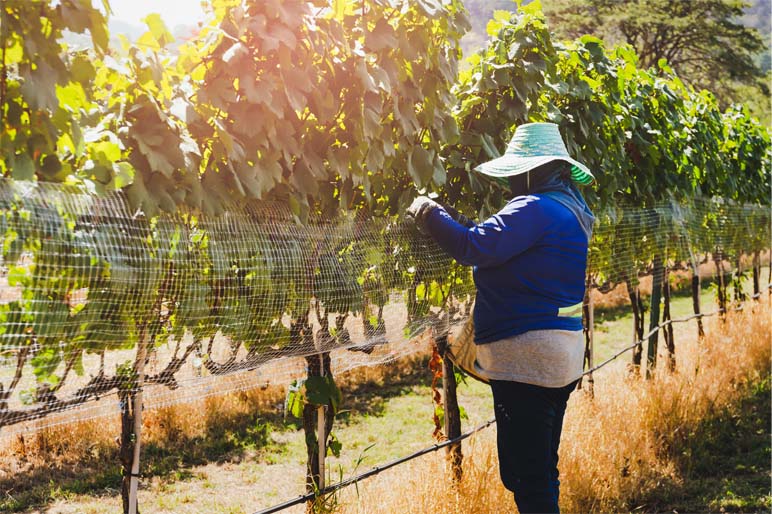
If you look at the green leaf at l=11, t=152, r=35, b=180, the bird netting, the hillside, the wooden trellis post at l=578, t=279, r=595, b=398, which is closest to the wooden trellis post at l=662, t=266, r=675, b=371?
the wooden trellis post at l=578, t=279, r=595, b=398

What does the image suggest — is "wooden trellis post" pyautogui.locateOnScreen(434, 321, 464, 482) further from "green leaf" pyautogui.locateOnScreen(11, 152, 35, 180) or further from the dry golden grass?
"green leaf" pyautogui.locateOnScreen(11, 152, 35, 180)

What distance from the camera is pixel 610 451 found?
4562 mm

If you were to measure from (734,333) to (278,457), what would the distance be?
471 cm

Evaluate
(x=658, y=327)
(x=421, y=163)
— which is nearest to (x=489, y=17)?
(x=421, y=163)

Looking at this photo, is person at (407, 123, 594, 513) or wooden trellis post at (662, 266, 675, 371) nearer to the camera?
person at (407, 123, 594, 513)

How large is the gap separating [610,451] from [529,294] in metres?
2.25

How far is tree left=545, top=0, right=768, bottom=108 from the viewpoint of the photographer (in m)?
23.8

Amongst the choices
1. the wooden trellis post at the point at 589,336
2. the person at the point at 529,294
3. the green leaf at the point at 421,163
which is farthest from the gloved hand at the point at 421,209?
the wooden trellis post at the point at 589,336

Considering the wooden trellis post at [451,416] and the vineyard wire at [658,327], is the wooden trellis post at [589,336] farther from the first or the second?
the wooden trellis post at [451,416]

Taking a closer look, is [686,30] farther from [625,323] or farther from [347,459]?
[347,459]

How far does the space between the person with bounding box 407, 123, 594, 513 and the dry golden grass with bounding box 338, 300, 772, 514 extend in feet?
2.35

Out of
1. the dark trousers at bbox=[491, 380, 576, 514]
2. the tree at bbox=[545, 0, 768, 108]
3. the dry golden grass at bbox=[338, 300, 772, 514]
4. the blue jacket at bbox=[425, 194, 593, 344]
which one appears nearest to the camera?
the blue jacket at bbox=[425, 194, 593, 344]

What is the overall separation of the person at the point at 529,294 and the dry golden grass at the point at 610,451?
2.35 ft

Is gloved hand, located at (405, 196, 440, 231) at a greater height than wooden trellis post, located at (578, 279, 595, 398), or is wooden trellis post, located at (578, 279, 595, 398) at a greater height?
gloved hand, located at (405, 196, 440, 231)
